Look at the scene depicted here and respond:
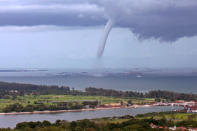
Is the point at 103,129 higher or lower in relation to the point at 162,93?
lower

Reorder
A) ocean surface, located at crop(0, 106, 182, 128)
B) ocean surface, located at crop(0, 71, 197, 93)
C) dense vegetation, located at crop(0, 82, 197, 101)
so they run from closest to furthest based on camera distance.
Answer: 1. ocean surface, located at crop(0, 106, 182, 128)
2. dense vegetation, located at crop(0, 82, 197, 101)
3. ocean surface, located at crop(0, 71, 197, 93)

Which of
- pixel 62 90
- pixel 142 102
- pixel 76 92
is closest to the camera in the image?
pixel 142 102

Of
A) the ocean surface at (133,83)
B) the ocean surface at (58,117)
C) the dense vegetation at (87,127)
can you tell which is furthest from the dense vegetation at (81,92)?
the dense vegetation at (87,127)

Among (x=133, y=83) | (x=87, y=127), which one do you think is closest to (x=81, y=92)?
(x=133, y=83)

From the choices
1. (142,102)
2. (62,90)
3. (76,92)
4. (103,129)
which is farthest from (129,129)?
(62,90)

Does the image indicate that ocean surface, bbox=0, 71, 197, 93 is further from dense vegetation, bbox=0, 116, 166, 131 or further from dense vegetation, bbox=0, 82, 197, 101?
dense vegetation, bbox=0, 116, 166, 131

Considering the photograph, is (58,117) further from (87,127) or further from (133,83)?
(133,83)

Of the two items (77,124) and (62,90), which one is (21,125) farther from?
(62,90)

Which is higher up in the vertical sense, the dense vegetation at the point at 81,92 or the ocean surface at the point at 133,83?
the ocean surface at the point at 133,83

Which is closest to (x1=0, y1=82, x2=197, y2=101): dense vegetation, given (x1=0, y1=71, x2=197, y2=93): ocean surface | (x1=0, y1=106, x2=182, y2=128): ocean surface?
(x1=0, y1=71, x2=197, y2=93): ocean surface

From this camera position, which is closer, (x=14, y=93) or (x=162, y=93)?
(x=162, y=93)

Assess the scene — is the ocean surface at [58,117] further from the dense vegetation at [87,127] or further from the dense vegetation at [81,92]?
the dense vegetation at [81,92]
